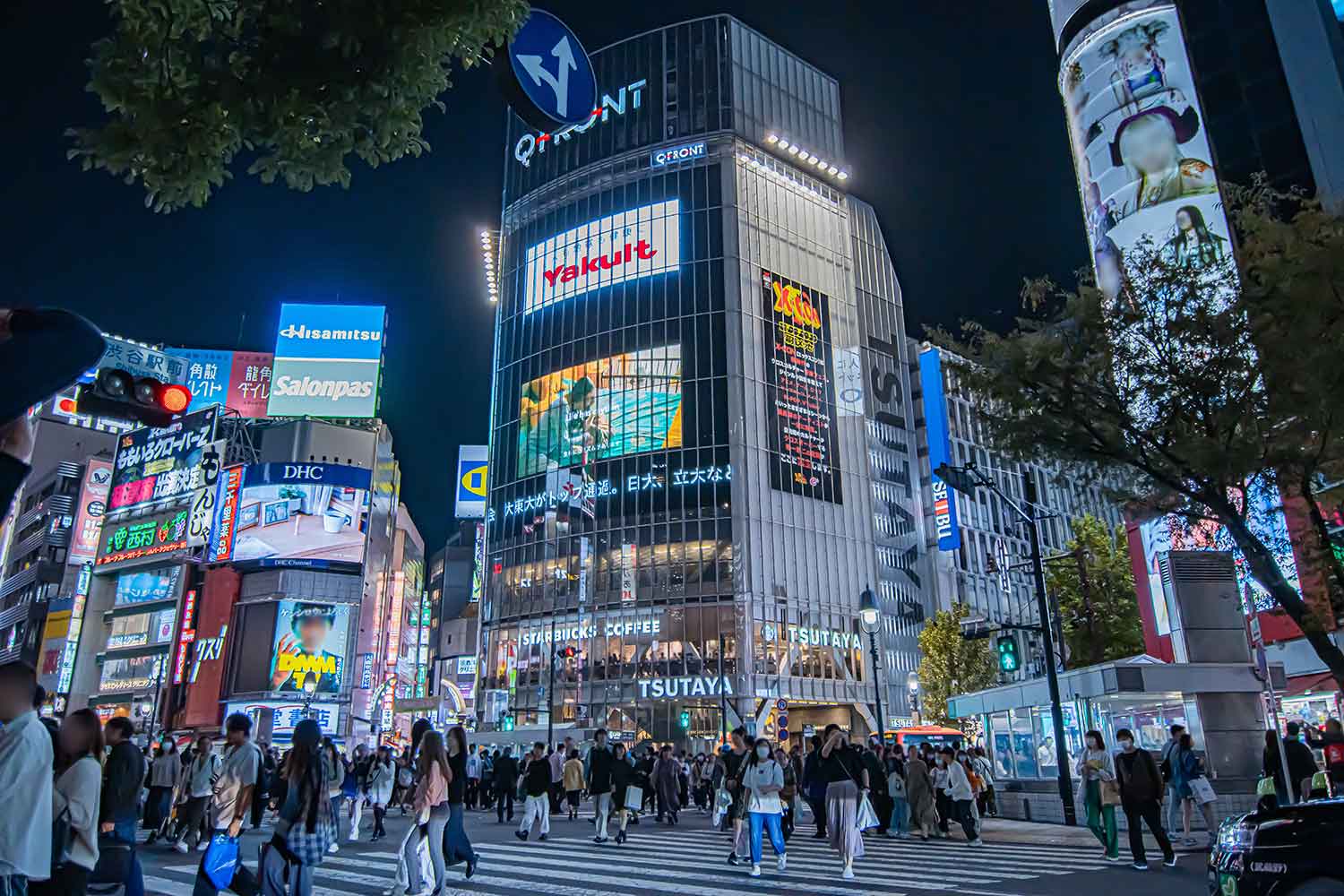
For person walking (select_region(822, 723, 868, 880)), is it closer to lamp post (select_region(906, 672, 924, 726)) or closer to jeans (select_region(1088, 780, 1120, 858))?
jeans (select_region(1088, 780, 1120, 858))

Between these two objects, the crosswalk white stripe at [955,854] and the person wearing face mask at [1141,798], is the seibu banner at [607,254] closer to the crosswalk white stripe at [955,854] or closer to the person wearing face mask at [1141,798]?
the crosswalk white stripe at [955,854]

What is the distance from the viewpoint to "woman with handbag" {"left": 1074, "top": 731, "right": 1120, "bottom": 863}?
12.6 m

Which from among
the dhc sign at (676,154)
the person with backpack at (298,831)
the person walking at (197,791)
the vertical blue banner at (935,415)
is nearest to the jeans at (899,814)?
the person walking at (197,791)

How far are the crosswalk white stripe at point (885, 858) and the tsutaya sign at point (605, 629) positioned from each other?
39.9 meters

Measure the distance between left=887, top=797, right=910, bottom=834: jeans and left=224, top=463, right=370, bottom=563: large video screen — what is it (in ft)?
160

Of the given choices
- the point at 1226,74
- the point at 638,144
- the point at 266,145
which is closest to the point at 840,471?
the point at 638,144

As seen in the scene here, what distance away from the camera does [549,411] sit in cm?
6384

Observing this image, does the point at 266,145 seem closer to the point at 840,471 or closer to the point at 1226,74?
the point at 1226,74

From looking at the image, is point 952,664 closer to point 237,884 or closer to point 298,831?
point 237,884

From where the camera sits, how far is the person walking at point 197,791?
14109 mm

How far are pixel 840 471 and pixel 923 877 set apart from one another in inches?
2135

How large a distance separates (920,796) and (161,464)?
61181 millimetres

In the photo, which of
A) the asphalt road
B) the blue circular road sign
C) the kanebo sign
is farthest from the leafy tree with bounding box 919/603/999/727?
the blue circular road sign

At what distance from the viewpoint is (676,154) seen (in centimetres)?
6462
